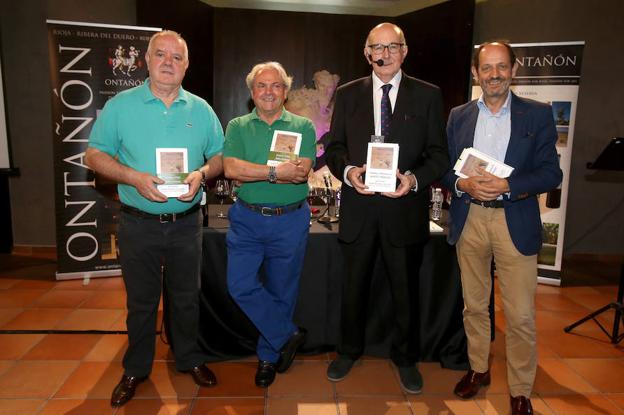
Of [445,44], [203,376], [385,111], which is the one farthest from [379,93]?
[445,44]

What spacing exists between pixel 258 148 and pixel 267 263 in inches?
28.1

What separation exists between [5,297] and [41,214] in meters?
1.56

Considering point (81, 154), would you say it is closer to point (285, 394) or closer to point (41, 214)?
point (41, 214)

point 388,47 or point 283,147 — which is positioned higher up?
point 388,47

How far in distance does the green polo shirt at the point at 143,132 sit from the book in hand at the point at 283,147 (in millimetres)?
428

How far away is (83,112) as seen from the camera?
15.2ft

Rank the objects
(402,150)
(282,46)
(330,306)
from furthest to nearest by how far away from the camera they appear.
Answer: (282,46) < (330,306) < (402,150)

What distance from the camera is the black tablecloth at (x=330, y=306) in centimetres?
318

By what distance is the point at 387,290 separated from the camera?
3246mm

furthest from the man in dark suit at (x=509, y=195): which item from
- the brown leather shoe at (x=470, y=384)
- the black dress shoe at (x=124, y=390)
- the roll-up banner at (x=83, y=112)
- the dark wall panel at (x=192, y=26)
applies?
the dark wall panel at (x=192, y=26)

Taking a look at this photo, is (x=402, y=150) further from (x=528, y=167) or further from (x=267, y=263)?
(x=267, y=263)

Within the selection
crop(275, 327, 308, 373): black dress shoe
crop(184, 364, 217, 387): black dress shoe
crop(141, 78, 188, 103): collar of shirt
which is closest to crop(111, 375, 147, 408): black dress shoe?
crop(184, 364, 217, 387): black dress shoe

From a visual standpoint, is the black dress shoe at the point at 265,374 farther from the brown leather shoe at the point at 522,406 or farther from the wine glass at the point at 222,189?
the brown leather shoe at the point at 522,406

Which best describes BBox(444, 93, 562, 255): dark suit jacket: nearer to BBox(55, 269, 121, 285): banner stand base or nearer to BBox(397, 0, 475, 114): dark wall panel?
BBox(397, 0, 475, 114): dark wall panel
